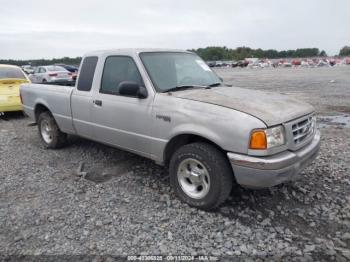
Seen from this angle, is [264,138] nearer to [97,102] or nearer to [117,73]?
[117,73]

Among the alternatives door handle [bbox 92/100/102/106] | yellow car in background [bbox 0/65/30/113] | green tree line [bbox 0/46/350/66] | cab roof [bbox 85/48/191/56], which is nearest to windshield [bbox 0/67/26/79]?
yellow car in background [bbox 0/65/30/113]

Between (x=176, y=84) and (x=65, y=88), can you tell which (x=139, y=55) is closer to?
(x=176, y=84)

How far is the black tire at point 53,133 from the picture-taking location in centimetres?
631

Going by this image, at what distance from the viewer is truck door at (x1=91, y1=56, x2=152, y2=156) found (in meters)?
4.30

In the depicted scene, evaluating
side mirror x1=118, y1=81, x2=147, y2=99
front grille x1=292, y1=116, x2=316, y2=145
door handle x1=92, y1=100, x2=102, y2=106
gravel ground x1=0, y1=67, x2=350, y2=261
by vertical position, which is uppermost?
side mirror x1=118, y1=81, x2=147, y2=99

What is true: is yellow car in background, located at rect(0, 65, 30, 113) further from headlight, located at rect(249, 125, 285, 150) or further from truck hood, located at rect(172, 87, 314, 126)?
headlight, located at rect(249, 125, 285, 150)

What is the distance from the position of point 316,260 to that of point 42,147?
5633mm

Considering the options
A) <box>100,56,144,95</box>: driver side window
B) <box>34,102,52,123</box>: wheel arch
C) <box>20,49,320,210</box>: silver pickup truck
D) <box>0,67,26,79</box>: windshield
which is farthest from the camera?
<box>0,67,26,79</box>: windshield

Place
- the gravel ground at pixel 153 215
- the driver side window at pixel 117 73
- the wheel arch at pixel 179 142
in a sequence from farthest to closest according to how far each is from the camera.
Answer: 1. the driver side window at pixel 117 73
2. the wheel arch at pixel 179 142
3. the gravel ground at pixel 153 215

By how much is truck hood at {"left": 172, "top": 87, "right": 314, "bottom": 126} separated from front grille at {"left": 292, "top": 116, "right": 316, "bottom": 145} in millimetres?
97

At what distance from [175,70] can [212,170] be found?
1.74m

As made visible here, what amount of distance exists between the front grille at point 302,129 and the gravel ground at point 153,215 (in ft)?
2.77

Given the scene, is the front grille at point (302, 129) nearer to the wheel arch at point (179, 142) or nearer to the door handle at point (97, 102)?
the wheel arch at point (179, 142)

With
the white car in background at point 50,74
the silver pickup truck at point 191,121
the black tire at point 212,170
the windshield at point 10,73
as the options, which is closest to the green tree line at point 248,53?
the white car in background at point 50,74
